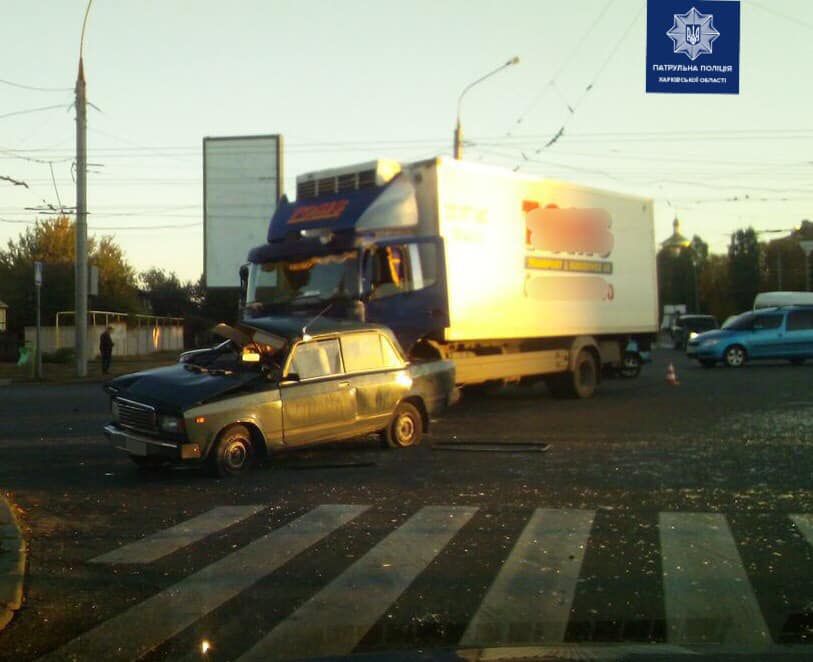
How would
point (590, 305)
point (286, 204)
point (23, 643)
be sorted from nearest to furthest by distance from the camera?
1. point (23, 643)
2. point (286, 204)
3. point (590, 305)

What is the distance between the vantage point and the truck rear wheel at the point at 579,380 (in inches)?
790

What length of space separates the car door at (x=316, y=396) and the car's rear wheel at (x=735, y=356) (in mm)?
21616

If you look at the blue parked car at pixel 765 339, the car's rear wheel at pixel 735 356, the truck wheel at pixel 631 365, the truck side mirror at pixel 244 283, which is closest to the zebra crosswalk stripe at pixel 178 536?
the truck side mirror at pixel 244 283

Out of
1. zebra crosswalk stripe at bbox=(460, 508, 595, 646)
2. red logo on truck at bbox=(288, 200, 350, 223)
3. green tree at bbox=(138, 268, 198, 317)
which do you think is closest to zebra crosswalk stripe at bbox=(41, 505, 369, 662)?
zebra crosswalk stripe at bbox=(460, 508, 595, 646)

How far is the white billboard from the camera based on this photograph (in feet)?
98.5

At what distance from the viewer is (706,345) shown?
31.0 m

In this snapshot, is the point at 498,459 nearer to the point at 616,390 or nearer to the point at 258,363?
the point at 258,363

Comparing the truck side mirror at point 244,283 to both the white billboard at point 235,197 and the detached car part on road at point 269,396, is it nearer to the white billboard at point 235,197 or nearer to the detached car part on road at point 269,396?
the detached car part on road at point 269,396

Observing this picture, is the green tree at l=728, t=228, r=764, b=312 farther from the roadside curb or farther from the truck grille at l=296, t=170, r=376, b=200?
the roadside curb

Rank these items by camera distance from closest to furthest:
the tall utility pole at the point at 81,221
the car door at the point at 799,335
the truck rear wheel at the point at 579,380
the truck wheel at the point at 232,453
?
the truck wheel at the point at 232,453 < the truck rear wheel at the point at 579,380 < the tall utility pole at the point at 81,221 < the car door at the point at 799,335

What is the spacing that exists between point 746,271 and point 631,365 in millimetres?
63544

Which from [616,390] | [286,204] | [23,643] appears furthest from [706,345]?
[23,643]

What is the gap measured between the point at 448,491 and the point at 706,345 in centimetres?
2320

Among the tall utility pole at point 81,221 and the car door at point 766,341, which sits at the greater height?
the tall utility pole at point 81,221
